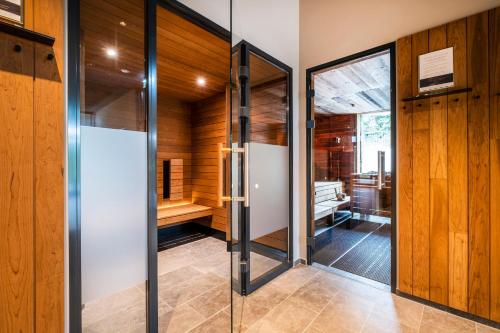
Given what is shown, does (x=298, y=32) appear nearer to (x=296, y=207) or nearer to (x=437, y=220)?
(x=296, y=207)

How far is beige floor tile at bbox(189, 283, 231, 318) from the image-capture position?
1828mm

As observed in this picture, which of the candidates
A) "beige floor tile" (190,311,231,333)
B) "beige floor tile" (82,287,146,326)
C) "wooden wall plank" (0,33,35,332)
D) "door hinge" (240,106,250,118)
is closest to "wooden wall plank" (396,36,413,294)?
"door hinge" (240,106,250,118)

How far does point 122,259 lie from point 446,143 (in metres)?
2.49

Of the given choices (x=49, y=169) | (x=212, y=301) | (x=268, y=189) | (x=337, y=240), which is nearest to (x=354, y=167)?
(x=337, y=240)

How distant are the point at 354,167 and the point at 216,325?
5186 millimetres

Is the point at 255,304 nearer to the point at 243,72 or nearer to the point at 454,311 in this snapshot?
the point at 454,311

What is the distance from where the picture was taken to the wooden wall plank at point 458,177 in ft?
5.50

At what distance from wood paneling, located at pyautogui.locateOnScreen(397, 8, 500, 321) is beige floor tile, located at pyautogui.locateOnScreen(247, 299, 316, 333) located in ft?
3.22

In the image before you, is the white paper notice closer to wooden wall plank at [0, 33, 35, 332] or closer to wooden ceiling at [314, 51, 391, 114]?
wooden ceiling at [314, 51, 391, 114]

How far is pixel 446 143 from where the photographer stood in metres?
1.75

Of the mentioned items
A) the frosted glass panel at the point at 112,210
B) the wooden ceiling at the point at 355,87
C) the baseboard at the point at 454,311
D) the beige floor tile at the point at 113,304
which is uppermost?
the wooden ceiling at the point at 355,87

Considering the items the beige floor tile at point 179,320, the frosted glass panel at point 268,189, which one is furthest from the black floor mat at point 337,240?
the beige floor tile at point 179,320

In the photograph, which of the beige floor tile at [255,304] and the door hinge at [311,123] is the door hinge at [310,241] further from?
the door hinge at [311,123]

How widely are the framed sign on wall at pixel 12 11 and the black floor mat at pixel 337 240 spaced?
10.2 ft
